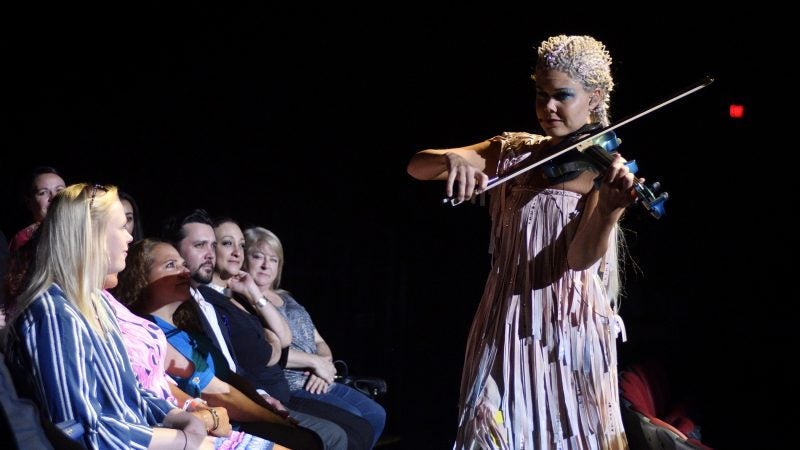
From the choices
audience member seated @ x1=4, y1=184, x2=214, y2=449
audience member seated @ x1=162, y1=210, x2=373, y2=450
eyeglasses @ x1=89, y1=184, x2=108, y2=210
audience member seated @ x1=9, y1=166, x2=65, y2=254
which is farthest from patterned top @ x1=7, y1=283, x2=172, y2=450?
audience member seated @ x1=9, y1=166, x2=65, y2=254

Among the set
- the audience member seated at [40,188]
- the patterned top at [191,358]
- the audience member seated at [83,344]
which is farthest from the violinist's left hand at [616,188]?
the audience member seated at [40,188]

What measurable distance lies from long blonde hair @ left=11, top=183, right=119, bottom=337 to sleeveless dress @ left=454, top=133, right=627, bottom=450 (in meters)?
0.88

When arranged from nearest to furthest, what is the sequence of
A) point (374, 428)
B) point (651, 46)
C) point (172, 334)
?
point (172, 334), point (374, 428), point (651, 46)

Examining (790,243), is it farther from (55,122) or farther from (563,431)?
(55,122)

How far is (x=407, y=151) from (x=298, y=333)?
66.0 inches

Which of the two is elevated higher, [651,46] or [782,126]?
[651,46]

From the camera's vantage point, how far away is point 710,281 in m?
5.06

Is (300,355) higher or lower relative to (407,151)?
lower

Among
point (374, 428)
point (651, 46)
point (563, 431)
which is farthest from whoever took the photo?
point (651, 46)

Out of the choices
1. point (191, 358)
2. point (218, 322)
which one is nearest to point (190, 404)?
point (191, 358)

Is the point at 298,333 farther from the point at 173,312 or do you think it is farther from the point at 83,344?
the point at 83,344

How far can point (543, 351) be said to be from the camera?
84.4 inches

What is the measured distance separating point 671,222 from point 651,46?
3.24 feet

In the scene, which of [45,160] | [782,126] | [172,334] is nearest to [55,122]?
[45,160]
